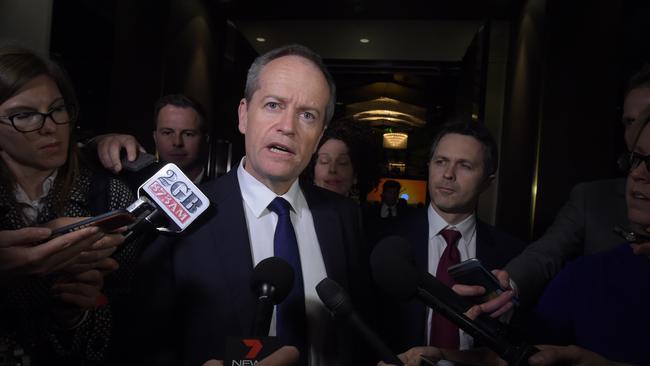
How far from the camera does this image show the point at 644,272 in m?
1.24

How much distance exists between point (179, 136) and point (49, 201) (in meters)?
1.22

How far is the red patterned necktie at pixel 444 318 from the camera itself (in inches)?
66.9

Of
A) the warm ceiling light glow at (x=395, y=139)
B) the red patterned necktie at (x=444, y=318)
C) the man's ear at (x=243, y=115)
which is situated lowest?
the red patterned necktie at (x=444, y=318)

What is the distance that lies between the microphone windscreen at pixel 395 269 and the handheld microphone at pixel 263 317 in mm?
186

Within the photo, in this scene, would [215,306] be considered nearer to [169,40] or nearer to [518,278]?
[518,278]

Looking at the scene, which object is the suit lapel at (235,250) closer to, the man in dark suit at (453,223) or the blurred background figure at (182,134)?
the man in dark suit at (453,223)

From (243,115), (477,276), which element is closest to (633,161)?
(477,276)

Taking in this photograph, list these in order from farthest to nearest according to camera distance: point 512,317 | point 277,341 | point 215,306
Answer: point 512,317 < point 215,306 < point 277,341

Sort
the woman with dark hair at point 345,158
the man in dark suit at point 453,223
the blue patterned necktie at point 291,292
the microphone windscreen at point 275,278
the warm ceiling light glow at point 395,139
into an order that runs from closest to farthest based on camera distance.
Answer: the microphone windscreen at point 275,278
the blue patterned necktie at point 291,292
the man in dark suit at point 453,223
the woman with dark hair at point 345,158
the warm ceiling light glow at point 395,139

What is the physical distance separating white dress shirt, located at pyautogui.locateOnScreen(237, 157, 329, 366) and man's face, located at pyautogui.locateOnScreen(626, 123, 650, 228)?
2.63ft

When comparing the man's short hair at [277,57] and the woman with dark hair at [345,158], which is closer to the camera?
the man's short hair at [277,57]

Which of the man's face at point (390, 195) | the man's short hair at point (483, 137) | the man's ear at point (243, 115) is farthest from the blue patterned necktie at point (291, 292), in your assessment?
the man's face at point (390, 195)

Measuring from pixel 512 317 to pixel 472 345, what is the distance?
1.41 feet

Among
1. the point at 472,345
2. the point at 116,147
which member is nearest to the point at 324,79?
the point at 116,147
